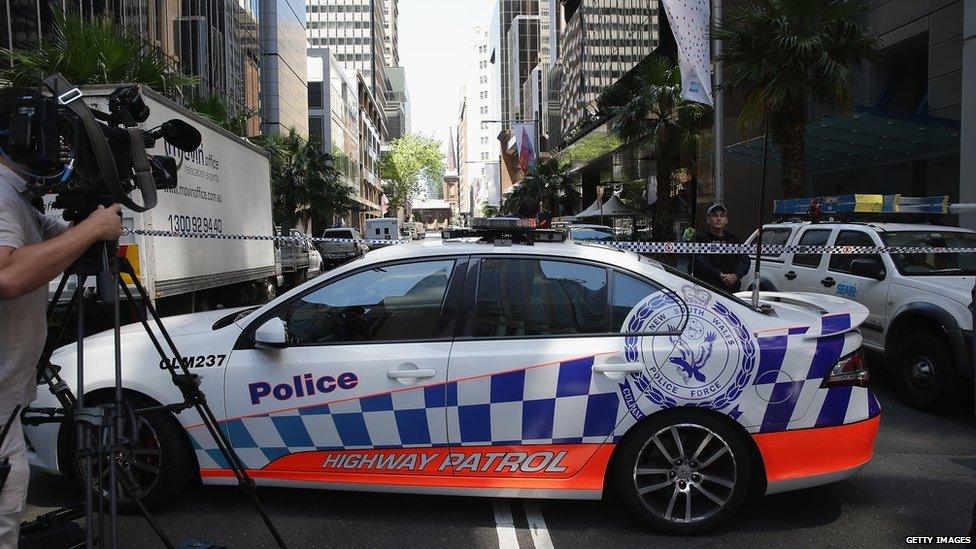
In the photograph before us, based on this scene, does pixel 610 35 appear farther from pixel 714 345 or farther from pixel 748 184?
pixel 714 345

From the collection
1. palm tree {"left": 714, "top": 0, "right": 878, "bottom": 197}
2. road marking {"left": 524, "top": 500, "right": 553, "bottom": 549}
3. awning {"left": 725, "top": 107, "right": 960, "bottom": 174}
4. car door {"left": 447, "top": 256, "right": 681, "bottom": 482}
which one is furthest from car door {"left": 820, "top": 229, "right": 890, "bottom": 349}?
awning {"left": 725, "top": 107, "right": 960, "bottom": 174}

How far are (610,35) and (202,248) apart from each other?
116 ft

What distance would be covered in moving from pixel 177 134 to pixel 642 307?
2.35 metres

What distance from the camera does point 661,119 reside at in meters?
20.5

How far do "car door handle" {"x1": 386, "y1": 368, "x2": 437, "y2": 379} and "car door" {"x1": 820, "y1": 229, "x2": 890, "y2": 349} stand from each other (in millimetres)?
5099

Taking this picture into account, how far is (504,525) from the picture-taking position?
3578 millimetres

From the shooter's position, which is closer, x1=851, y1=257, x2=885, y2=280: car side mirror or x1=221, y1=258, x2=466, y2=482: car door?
x1=221, y1=258, x2=466, y2=482: car door

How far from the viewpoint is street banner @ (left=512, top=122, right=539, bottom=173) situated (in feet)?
169

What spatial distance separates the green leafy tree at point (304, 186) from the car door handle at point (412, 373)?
108ft

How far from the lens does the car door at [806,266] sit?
310 inches

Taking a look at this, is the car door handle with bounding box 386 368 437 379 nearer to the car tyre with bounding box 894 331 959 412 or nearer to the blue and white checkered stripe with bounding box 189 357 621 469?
the blue and white checkered stripe with bounding box 189 357 621 469

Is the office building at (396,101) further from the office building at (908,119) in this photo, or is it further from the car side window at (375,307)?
the car side window at (375,307)

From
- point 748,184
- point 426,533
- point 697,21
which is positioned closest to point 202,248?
point 426,533

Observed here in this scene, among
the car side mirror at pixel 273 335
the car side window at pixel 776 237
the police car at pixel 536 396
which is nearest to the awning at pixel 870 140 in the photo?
the car side window at pixel 776 237
